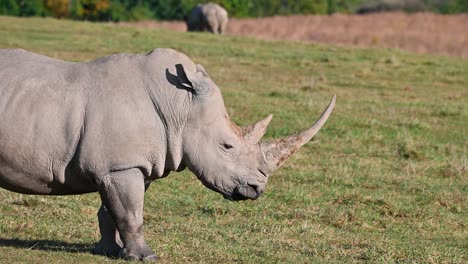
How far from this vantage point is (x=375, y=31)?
42.3 metres

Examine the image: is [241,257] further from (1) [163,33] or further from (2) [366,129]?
(1) [163,33]

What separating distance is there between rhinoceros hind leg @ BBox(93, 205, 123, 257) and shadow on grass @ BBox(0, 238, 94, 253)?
210 millimetres

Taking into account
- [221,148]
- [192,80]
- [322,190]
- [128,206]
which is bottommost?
[322,190]

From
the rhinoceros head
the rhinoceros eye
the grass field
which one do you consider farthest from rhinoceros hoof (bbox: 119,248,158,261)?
the rhinoceros eye

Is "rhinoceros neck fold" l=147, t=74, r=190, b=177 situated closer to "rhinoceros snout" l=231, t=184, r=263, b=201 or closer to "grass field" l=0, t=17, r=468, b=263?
"rhinoceros snout" l=231, t=184, r=263, b=201

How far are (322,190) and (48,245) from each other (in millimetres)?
4615

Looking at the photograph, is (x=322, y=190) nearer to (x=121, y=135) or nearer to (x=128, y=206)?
(x=128, y=206)

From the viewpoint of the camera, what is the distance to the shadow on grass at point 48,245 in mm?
8602

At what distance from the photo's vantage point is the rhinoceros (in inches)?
313

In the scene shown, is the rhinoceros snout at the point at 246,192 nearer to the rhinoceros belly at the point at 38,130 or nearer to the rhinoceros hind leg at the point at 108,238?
the rhinoceros hind leg at the point at 108,238

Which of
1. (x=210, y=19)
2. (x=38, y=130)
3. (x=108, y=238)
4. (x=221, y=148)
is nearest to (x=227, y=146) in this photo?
(x=221, y=148)

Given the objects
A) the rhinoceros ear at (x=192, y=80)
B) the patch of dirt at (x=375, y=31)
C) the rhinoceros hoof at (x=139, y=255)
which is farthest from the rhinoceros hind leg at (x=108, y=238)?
the patch of dirt at (x=375, y=31)

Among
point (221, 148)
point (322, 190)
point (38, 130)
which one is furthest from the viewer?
point (322, 190)

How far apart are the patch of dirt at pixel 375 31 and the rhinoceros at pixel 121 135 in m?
25.1
